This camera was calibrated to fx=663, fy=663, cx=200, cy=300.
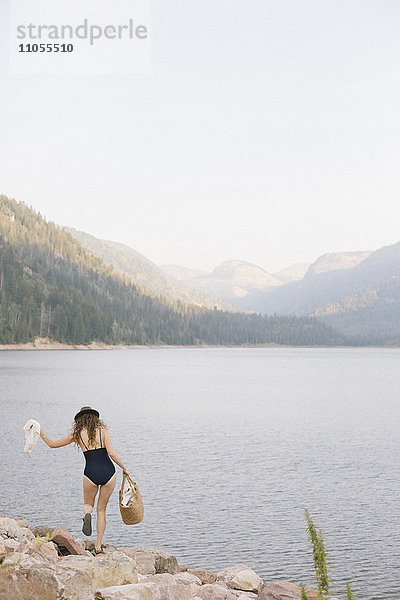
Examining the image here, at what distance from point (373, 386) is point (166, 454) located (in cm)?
6973

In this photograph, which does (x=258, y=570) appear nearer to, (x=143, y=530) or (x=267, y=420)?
(x=143, y=530)

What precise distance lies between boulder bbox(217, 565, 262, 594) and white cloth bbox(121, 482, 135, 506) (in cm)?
381

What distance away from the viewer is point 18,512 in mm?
23797

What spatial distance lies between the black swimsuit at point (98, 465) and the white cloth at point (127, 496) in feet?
1.47

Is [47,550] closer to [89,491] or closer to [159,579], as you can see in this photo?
[89,491]

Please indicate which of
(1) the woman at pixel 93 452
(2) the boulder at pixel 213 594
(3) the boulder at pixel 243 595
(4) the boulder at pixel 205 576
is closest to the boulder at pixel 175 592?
(2) the boulder at pixel 213 594

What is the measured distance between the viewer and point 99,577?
10.5 m

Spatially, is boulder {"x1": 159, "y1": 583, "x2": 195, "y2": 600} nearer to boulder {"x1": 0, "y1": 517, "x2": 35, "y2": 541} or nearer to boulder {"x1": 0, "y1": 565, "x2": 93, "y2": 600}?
boulder {"x1": 0, "y1": 565, "x2": 93, "y2": 600}

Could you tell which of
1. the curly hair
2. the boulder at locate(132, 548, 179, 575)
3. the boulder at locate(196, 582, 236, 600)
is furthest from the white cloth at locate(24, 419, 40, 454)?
the boulder at locate(196, 582, 236, 600)

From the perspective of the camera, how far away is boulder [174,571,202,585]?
1449 cm

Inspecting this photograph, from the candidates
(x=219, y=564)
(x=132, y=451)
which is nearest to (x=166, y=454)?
(x=132, y=451)

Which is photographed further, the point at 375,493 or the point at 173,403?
the point at 173,403

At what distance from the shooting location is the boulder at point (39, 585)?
865 cm

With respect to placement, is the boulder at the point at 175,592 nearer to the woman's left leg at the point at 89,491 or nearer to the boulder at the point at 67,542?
the woman's left leg at the point at 89,491
